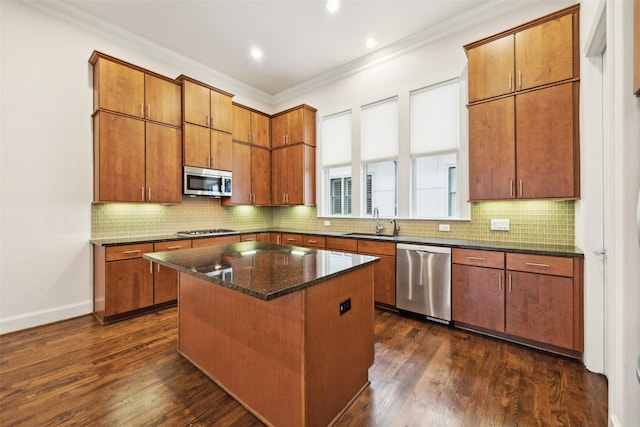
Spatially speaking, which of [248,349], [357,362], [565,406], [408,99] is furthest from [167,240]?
[565,406]

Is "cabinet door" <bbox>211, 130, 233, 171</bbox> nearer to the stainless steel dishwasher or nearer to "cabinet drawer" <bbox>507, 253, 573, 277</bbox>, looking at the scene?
the stainless steel dishwasher

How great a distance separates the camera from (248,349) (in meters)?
1.74

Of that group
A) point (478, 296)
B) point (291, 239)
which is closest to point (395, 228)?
point (478, 296)

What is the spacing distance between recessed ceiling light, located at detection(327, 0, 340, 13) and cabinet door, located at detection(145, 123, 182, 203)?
2588 mm

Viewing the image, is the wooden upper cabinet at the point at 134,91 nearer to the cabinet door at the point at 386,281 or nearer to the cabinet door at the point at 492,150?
the cabinet door at the point at 386,281

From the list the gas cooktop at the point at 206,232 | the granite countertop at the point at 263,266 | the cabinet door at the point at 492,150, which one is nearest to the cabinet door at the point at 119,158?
the gas cooktop at the point at 206,232

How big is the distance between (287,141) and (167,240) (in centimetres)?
268

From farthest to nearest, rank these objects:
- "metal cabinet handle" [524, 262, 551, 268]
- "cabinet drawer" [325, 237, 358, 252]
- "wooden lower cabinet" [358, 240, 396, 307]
Answer: "cabinet drawer" [325, 237, 358, 252] → "wooden lower cabinet" [358, 240, 396, 307] → "metal cabinet handle" [524, 262, 551, 268]

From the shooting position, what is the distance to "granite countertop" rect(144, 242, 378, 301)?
1.35 meters

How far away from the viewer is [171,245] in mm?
3617

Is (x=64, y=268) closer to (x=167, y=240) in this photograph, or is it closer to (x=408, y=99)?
(x=167, y=240)

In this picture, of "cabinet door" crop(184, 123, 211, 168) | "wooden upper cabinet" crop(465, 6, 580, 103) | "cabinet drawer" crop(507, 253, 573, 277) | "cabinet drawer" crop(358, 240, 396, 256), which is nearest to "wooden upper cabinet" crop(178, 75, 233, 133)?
"cabinet door" crop(184, 123, 211, 168)

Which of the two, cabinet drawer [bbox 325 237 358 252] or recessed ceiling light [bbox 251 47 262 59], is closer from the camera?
cabinet drawer [bbox 325 237 358 252]

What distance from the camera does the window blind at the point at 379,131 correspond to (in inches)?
161
